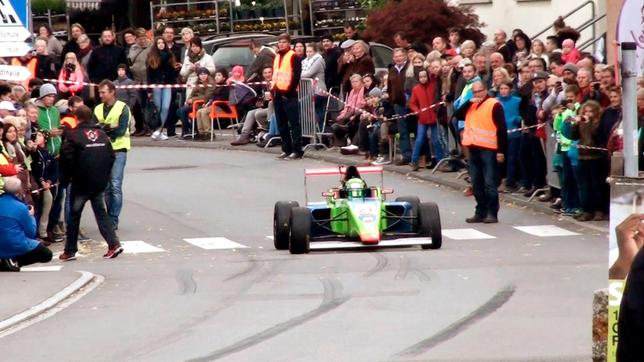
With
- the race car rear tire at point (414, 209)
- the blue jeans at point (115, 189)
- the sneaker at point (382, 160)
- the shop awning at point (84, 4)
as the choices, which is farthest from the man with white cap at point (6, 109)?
the shop awning at point (84, 4)

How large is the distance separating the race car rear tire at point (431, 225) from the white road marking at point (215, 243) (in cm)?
234

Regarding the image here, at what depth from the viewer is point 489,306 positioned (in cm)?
1305

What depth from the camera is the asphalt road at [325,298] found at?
11211 millimetres

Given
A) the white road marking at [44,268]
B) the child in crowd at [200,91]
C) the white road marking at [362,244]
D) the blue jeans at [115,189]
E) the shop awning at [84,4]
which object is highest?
the shop awning at [84,4]

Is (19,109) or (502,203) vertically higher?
(19,109)

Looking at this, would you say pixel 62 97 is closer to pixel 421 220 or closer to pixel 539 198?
pixel 539 198

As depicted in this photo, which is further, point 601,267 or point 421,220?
point 421,220

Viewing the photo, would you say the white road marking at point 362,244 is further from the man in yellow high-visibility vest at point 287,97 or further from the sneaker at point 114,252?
the man in yellow high-visibility vest at point 287,97

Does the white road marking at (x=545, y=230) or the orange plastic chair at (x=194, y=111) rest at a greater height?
the orange plastic chair at (x=194, y=111)

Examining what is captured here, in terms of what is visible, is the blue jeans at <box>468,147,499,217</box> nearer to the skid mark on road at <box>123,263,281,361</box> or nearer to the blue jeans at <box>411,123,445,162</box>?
the blue jeans at <box>411,123,445,162</box>

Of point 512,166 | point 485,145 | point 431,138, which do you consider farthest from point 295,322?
point 431,138

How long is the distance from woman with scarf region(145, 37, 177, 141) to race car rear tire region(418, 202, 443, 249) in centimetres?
1516

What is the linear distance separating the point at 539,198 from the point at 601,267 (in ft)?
22.4

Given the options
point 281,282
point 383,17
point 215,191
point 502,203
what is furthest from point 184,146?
point 281,282
